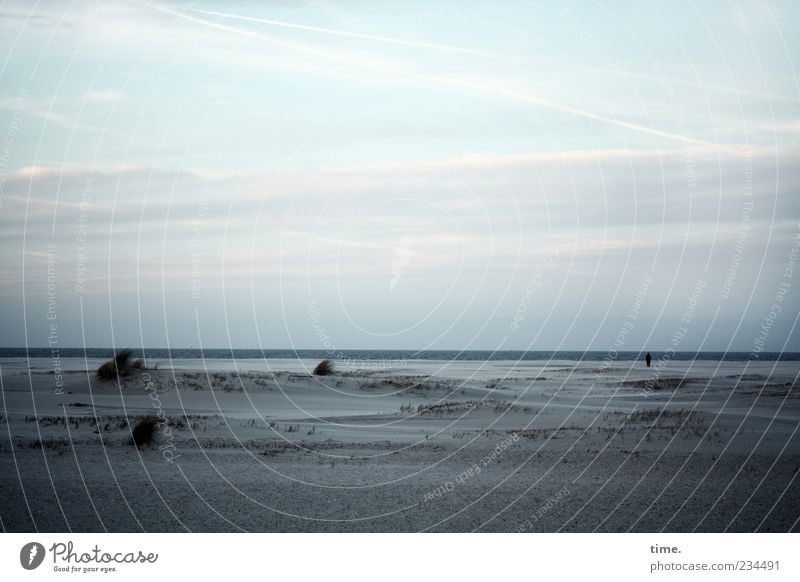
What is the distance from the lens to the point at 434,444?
20656 millimetres

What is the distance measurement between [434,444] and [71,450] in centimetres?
854

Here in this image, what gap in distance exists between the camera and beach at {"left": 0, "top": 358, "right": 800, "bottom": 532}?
1272 cm

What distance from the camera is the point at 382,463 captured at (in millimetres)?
17609

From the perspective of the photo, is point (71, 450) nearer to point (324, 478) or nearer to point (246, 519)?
point (324, 478)

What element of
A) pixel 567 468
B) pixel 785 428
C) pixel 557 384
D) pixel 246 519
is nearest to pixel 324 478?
pixel 246 519
